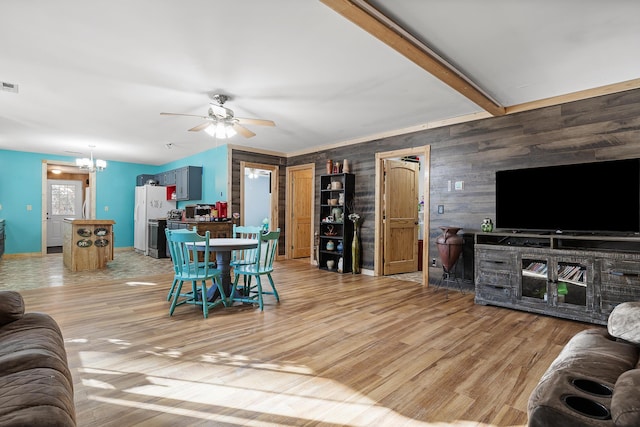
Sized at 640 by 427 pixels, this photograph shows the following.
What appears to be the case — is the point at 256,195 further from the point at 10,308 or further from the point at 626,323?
the point at 626,323

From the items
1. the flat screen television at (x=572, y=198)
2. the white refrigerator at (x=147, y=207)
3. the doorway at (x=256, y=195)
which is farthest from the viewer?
the doorway at (x=256, y=195)

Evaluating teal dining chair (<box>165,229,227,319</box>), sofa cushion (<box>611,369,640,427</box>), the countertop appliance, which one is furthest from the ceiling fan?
the countertop appliance

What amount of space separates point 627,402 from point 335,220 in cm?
518

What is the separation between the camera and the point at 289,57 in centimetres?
294

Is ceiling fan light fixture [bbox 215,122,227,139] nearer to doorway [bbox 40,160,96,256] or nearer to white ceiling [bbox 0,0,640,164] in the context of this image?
white ceiling [bbox 0,0,640,164]

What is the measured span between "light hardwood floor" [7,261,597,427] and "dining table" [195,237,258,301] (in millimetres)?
343

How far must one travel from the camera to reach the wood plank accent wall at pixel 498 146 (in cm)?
344

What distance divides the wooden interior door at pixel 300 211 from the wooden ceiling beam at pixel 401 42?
4316mm

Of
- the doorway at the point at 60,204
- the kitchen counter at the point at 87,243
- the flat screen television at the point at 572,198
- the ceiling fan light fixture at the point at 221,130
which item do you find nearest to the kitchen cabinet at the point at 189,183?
→ the kitchen counter at the point at 87,243

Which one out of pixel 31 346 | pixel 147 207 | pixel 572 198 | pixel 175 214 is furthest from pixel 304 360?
pixel 147 207

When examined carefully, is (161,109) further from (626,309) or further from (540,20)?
(626,309)

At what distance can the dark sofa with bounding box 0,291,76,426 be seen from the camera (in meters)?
0.99

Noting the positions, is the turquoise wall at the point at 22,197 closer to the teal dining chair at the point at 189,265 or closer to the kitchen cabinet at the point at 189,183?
the kitchen cabinet at the point at 189,183

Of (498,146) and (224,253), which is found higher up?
(498,146)
